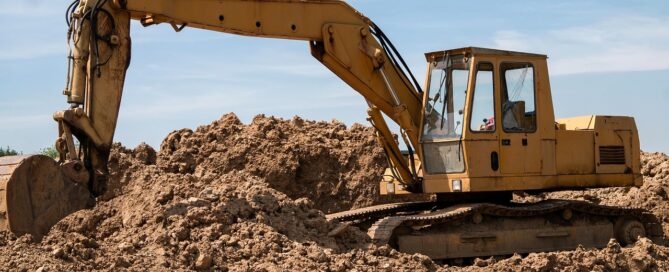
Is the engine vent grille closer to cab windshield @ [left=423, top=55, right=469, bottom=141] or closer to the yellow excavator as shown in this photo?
the yellow excavator

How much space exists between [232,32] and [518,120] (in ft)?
12.0

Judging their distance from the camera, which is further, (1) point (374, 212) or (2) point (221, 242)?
(1) point (374, 212)

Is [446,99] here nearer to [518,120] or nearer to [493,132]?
[493,132]

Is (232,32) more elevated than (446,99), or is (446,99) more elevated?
(232,32)

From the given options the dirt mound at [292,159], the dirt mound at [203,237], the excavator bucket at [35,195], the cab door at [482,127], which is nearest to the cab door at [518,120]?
the cab door at [482,127]

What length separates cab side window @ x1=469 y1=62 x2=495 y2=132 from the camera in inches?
505

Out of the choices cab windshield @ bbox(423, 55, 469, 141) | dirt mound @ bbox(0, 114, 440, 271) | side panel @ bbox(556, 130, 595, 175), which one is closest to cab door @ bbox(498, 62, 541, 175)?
side panel @ bbox(556, 130, 595, 175)

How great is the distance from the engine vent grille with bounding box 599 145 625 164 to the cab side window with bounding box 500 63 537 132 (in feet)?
4.04

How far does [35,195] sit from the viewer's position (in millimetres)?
10500

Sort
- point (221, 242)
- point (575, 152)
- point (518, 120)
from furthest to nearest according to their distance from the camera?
point (575, 152)
point (518, 120)
point (221, 242)

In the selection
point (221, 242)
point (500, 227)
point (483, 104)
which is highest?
point (483, 104)

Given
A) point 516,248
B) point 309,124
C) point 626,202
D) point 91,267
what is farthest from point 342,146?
point 91,267

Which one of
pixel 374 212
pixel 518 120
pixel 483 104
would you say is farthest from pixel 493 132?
pixel 374 212

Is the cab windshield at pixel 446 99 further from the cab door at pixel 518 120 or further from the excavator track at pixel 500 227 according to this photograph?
the excavator track at pixel 500 227
